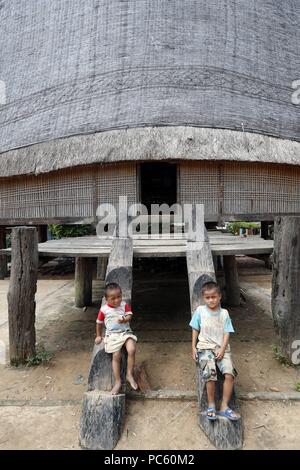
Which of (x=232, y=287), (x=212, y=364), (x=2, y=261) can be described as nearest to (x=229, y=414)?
(x=212, y=364)

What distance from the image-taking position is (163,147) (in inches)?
262

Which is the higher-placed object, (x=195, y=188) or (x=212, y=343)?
(x=195, y=188)

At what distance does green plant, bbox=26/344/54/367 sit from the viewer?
3715 mm

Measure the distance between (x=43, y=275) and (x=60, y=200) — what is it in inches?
163

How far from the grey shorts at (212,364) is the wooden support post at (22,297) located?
1.99 m

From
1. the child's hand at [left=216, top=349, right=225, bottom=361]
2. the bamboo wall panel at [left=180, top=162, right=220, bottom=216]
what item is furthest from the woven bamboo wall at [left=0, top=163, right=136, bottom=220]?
the child's hand at [left=216, top=349, right=225, bottom=361]

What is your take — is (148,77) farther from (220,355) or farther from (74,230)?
(74,230)

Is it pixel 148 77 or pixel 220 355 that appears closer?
pixel 220 355

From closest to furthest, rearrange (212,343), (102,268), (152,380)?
(212,343)
(152,380)
(102,268)

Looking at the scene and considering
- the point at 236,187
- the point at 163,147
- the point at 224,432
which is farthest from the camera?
the point at 236,187

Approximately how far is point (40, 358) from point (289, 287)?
287 cm

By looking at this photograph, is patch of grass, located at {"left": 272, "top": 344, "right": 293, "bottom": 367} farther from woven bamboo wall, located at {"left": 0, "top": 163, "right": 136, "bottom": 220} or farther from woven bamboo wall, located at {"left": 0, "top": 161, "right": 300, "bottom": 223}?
woven bamboo wall, located at {"left": 0, "top": 163, "right": 136, "bottom": 220}

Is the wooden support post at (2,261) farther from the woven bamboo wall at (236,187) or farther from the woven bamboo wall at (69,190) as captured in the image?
the woven bamboo wall at (236,187)

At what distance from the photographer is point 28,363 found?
370 cm
